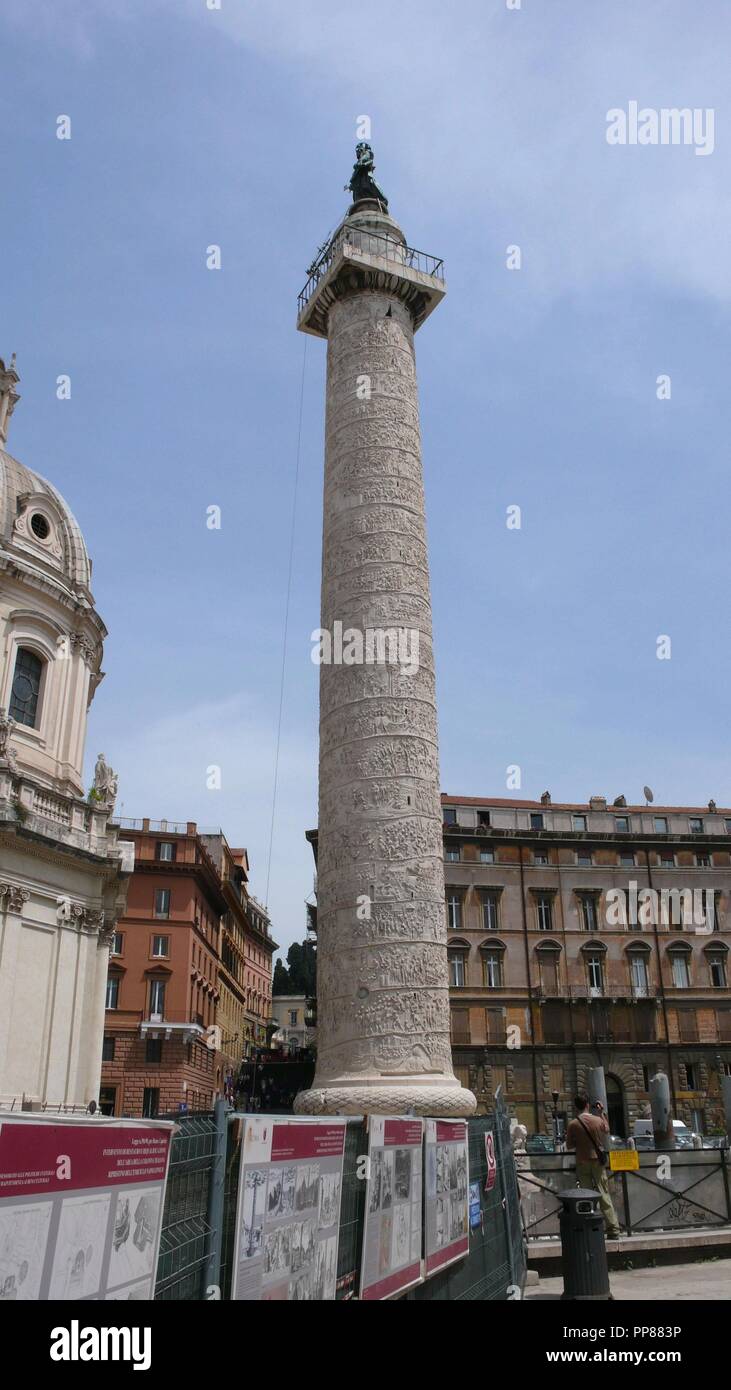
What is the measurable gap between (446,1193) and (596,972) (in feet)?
123

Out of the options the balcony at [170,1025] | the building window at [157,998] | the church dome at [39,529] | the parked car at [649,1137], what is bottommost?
the parked car at [649,1137]

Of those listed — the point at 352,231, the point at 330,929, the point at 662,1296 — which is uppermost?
the point at 352,231

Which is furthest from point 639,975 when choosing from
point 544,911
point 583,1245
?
point 583,1245

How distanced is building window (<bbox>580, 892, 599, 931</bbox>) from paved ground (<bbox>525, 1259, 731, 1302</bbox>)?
3242 centimetres

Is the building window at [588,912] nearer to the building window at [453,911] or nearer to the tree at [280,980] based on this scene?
the building window at [453,911]

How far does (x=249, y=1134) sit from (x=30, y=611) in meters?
23.8

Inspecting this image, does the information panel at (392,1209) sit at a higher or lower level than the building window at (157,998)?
lower

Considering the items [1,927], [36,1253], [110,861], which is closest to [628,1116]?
[110,861]

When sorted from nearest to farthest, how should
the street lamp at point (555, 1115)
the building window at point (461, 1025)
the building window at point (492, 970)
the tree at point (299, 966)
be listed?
the street lamp at point (555, 1115) → the building window at point (461, 1025) → the building window at point (492, 970) → the tree at point (299, 966)

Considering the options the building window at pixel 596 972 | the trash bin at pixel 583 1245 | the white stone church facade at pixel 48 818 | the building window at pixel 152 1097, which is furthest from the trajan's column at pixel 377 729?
the building window at pixel 596 972

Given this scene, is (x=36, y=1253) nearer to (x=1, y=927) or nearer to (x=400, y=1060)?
(x=400, y=1060)

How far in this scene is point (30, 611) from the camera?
86.9ft

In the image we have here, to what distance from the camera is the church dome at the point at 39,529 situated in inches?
1062

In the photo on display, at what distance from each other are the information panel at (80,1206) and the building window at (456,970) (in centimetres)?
3835
